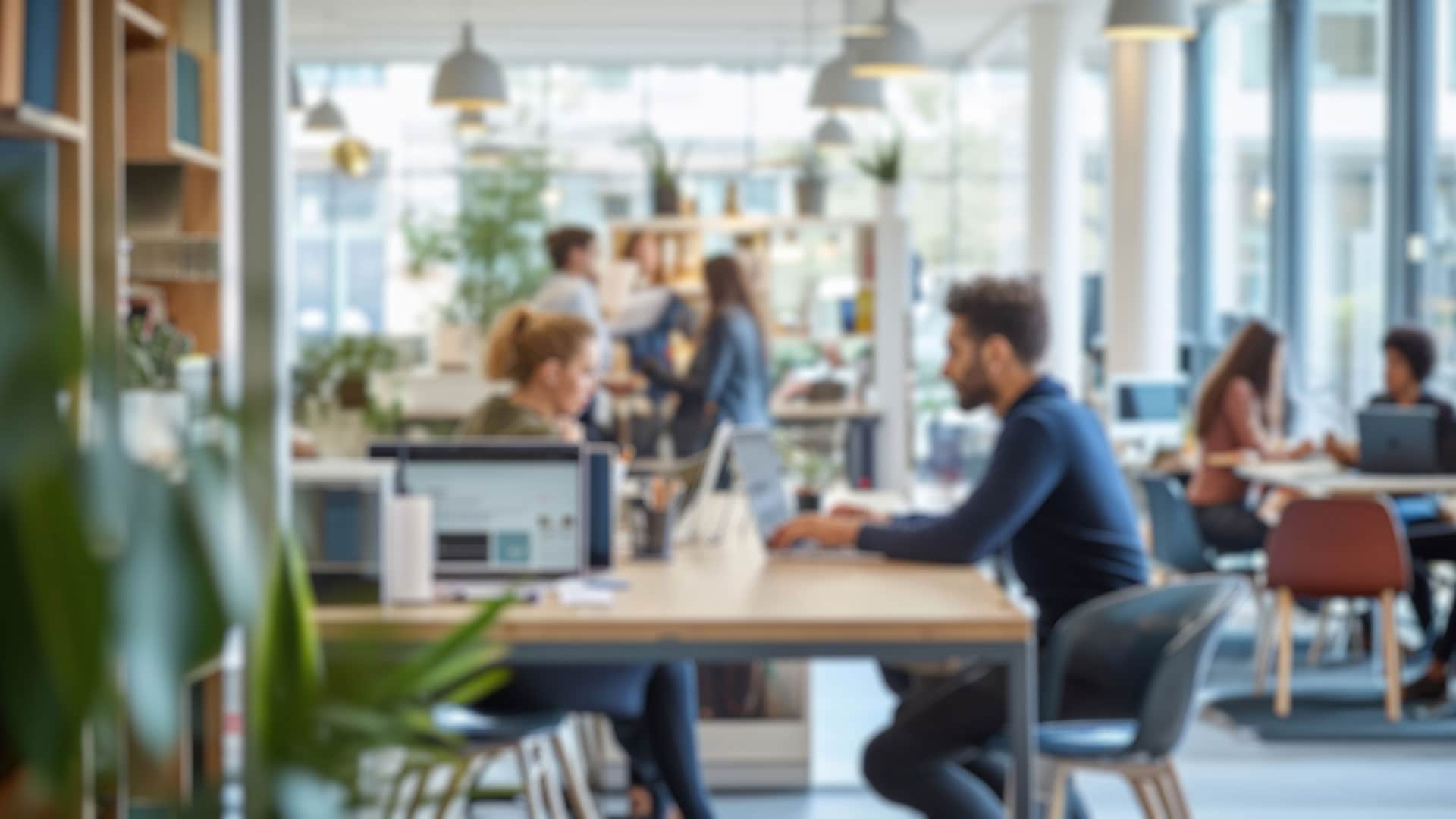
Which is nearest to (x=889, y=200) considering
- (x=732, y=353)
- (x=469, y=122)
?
(x=732, y=353)

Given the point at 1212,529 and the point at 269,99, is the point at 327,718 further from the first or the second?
the point at 1212,529

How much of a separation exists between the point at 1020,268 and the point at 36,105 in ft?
42.4

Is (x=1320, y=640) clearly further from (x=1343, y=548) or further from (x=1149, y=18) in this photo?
(x=1149, y=18)

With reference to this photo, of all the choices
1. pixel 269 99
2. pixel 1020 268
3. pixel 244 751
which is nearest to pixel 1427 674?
pixel 269 99

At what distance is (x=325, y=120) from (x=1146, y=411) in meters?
6.65

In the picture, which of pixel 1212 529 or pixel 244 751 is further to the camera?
pixel 1212 529

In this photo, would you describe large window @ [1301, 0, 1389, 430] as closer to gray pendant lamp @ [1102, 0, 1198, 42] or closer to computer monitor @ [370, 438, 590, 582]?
gray pendant lamp @ [1102, 0, 1198, 42]

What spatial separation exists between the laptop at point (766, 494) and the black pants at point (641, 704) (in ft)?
1.39

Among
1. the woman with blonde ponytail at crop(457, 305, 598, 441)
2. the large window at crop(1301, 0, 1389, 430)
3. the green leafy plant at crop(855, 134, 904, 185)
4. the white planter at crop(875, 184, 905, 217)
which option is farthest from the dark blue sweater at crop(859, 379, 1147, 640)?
the large window at crop(1301, 0, 1389, 430)

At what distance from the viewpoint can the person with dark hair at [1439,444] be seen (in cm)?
724

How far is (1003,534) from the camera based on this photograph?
3828mm

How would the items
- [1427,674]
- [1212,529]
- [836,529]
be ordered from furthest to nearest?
[1212,529], [1427,674], [836,529]

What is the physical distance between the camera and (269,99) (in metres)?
2.65

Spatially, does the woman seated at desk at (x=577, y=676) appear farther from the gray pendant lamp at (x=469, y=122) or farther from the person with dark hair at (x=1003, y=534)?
the gray pendant lamp at (x=469, y=122)
